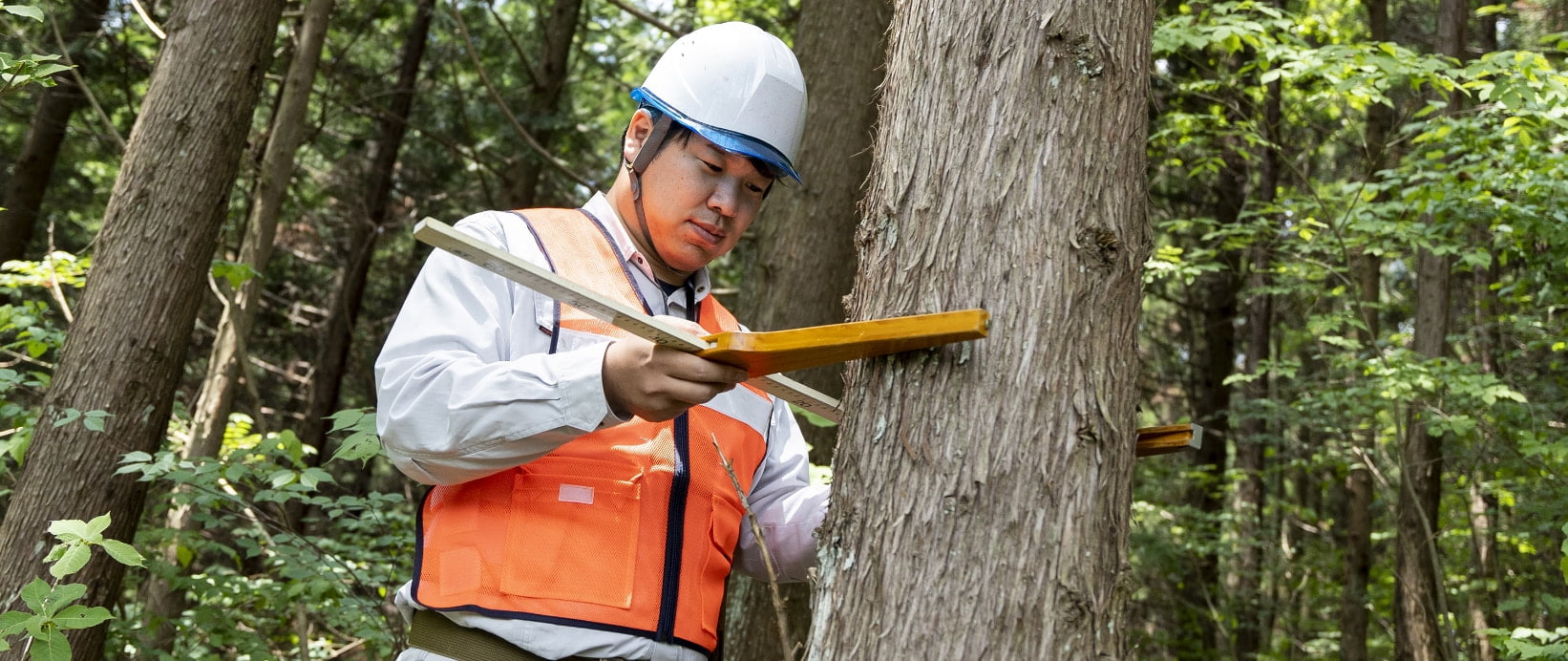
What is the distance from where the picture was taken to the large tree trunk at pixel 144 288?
13.7ft

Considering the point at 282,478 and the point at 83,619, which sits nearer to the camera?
the point at 83,619

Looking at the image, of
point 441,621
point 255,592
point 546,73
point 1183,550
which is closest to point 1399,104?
point 1183,550

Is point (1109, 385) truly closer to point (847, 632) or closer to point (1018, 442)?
point (1018, 442)

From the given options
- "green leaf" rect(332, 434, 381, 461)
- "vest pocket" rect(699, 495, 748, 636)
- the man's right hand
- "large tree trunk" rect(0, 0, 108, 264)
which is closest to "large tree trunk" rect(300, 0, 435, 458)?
"large tree trunk" rect(0, 0, 108, 264)

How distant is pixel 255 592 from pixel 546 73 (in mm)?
6479

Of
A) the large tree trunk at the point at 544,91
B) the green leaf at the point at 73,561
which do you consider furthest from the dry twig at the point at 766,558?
the large tree trunk at the point at 544,91

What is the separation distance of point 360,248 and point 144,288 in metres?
8.30

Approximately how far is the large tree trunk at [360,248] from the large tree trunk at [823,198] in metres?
7.39

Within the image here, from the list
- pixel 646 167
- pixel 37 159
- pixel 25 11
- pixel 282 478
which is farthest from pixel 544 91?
pixel 646 167

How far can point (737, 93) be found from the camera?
2.32 m

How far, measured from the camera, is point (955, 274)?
1.73 metres

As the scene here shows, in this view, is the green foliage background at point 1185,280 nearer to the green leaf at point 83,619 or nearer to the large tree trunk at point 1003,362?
the large tree trunk at point 1003,362

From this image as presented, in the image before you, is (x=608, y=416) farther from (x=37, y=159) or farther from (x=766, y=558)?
(x=37, y=159)

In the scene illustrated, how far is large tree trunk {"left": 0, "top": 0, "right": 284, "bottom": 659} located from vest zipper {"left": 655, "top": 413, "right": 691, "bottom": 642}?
10.0 ft
